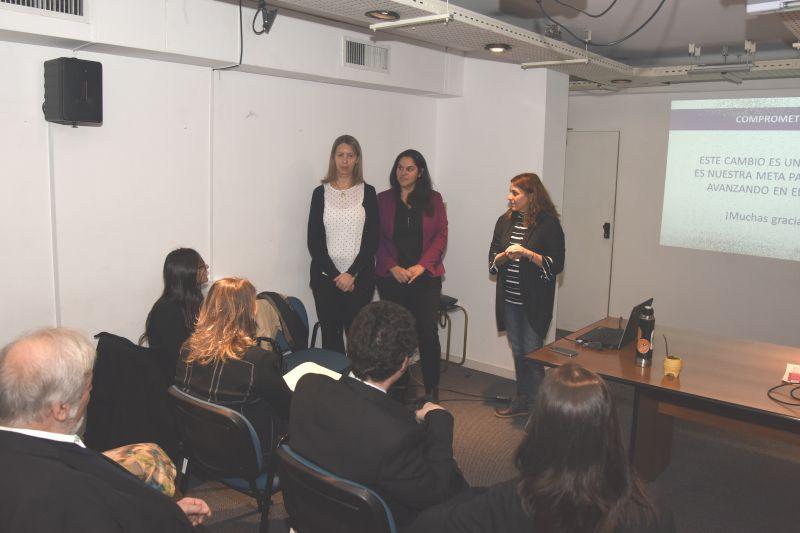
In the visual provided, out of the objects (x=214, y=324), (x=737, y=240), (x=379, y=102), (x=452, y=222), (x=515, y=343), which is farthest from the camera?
(x=737, y=240)

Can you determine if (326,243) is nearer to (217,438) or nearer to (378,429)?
(217,438)

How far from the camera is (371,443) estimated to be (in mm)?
1748

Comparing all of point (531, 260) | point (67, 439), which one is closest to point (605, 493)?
point (67, 439)

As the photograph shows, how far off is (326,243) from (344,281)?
285 mm

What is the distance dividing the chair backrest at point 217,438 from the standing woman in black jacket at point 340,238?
1.77m

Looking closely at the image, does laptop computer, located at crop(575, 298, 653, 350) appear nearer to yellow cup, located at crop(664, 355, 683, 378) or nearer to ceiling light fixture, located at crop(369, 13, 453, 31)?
yellow cup, located at crop(664, 355, 683, 378)

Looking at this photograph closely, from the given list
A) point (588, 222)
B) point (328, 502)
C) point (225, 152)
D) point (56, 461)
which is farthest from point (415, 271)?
point (56, 461)

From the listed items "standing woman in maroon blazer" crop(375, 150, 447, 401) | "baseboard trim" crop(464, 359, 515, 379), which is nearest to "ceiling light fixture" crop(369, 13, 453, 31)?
"standing woman in maroon blazer" crop(375, 150, 447, 401)

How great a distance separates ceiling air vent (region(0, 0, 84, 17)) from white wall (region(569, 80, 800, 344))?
16.0ft

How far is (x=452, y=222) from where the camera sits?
5.28 meters

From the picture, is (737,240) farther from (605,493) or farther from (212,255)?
(605,493)

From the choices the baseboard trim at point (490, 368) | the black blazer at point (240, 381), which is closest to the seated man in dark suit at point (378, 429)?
the black blazer at point (240, 381)

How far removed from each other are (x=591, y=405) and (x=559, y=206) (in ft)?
12.1

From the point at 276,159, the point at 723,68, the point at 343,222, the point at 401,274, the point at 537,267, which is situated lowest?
the point at 401,274
